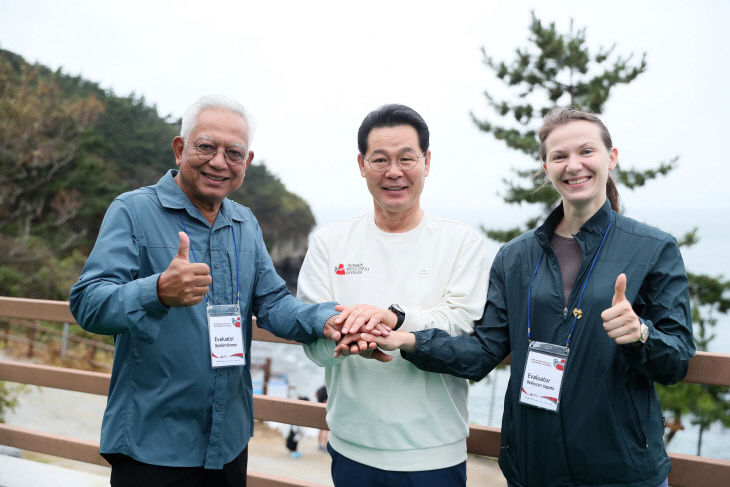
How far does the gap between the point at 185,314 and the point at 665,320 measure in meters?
1.59

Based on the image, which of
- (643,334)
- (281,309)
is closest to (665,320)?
(643,334)

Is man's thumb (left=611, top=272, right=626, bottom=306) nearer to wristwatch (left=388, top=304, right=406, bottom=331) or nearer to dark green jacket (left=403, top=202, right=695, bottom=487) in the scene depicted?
dark green jacket (left=403, top=202, right=695, bottom=487)

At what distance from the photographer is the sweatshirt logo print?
209cm

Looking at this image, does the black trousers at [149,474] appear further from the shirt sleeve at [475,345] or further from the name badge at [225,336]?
the shirt sleeve at [475,345]

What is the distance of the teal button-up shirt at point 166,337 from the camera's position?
1.83 metres

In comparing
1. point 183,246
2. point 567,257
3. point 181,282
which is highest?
point 567,257

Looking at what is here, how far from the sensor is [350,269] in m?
2.11

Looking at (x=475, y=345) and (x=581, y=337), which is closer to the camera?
(x=581, y=337)

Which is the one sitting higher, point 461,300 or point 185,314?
point 461,300

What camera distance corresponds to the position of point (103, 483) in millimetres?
3061

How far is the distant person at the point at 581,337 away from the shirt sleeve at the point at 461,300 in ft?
0.16

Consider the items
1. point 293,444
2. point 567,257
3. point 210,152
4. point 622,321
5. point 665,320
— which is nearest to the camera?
point 622,321

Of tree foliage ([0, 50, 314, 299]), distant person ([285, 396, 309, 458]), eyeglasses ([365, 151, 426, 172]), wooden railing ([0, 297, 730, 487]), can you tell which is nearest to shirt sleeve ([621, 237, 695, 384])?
wooden railing ([0, 297, 730, 487])

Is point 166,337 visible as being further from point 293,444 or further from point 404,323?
point 293,444
